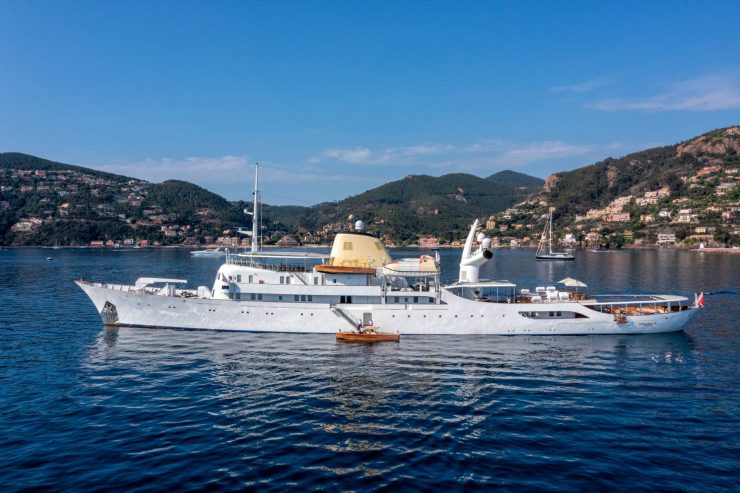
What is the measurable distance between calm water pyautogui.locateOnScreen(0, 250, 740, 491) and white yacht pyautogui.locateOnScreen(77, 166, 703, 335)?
1133mm

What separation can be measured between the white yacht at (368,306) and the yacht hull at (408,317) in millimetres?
67

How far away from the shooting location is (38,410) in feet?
59.4

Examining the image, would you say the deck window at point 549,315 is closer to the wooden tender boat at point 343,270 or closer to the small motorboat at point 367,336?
the small motorboat at point 367,336

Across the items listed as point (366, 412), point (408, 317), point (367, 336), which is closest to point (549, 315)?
point (408, 317)

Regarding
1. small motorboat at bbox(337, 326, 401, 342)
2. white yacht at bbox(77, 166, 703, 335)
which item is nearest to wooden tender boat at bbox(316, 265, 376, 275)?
white yacht at bbox(77, 166, 703, 335)

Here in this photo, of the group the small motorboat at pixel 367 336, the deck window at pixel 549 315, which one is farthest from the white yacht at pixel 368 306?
the small motorboat at pixel 367 336

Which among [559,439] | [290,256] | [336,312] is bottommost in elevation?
[559,439]

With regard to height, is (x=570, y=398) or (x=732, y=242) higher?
(x=732, y=242)

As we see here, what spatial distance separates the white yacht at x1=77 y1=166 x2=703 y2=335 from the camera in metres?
31.6

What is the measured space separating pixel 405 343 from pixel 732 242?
15895 centimetres

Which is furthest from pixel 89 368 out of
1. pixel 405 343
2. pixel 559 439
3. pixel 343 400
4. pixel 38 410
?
pixel 559 439

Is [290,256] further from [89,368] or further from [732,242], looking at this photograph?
[732,242]

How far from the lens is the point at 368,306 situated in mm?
31812

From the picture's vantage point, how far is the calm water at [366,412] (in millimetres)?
13492
